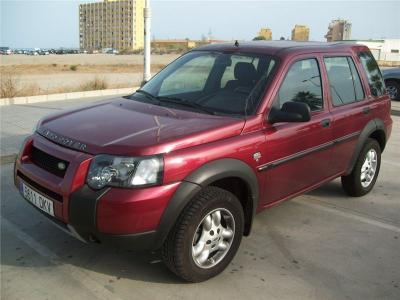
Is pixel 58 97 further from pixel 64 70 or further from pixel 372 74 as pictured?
pixel 64 70

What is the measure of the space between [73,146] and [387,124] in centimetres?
401

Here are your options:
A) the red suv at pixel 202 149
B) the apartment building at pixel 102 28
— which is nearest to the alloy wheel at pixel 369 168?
the red suv at pixel 202 149

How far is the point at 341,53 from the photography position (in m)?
4.72

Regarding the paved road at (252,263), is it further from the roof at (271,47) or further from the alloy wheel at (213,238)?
the roof at (271,47)

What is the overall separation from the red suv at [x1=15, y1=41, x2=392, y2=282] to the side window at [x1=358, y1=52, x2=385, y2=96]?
0.24 m

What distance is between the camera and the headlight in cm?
282

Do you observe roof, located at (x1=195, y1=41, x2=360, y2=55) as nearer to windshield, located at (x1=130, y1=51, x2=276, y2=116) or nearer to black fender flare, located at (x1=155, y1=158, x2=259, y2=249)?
windshield, located at (x1=130, y1=51, x2=276, y2=116)

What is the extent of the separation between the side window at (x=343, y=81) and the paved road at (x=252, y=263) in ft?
4.18

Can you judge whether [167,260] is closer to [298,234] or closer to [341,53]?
[298,234]

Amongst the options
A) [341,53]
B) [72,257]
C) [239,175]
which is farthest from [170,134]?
[341,53]

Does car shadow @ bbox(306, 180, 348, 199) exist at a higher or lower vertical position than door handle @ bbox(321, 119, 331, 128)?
lower

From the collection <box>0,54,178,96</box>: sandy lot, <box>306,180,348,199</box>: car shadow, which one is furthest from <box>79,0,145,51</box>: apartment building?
<box>306,180,348,199</box>: car shadow

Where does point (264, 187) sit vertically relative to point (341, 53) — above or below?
below

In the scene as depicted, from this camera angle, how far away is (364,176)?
530 cm
